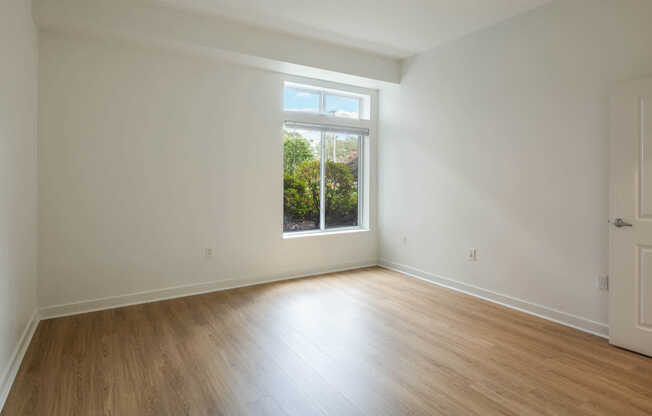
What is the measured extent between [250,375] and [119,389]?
77 cm

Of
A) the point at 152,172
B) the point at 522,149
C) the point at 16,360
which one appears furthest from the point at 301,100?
the point at 16,360

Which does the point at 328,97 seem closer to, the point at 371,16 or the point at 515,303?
the point at 371,16

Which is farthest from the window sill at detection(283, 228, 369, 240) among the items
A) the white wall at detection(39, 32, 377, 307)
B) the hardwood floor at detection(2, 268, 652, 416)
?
the hardwood floor at detection(2, 268, 652, 416)

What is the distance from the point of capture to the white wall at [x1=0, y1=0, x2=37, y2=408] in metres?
2.20

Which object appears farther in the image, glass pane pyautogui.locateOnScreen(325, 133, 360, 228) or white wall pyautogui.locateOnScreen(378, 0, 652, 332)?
glass pane pyautogui.locateOnScreen(325, 133, 360, 228)

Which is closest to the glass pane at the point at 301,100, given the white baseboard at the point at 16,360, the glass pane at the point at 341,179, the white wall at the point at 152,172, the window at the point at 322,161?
the window at the point at 322,161

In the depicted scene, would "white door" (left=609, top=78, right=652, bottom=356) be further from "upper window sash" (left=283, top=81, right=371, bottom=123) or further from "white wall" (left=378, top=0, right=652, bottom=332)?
"upper window sash" (left=283, top=81, right=371, bottom=123)

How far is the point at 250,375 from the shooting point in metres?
2.39

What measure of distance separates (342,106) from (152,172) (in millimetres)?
2656

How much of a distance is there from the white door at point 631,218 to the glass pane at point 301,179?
323cm

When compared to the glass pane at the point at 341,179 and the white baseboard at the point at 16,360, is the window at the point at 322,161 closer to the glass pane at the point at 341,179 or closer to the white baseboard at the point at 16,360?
the glass pane at the point at 341,179

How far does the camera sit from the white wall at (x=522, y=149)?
3062 mm

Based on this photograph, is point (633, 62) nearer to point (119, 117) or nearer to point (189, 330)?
point (189, 330)

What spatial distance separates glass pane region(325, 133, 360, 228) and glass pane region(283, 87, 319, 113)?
0.47 m
